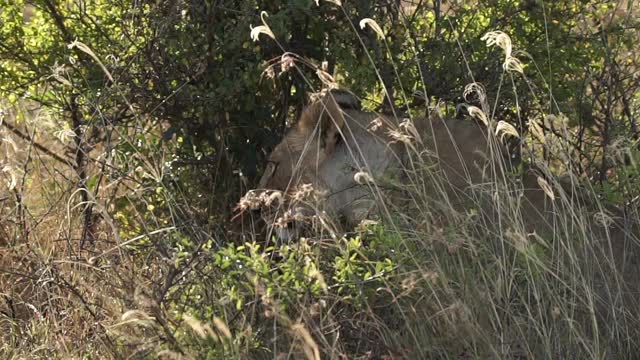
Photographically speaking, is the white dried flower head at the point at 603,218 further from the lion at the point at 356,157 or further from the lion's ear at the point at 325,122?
the lion's ear at the point at 325,122

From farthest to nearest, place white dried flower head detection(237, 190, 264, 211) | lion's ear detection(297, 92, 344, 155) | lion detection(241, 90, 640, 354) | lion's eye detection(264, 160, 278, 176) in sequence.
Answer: lion's eye detection(264, 160, 278, 176), lion's ear detection(297, 92, 344, 155), lion detection(241, 90, 640, 354), white dried flower head detection(237, 190, 264, 211)

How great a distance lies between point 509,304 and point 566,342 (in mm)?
258

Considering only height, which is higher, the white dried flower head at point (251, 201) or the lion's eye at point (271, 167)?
the white dried flower head at point (251, 201)

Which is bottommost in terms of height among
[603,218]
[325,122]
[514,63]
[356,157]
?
[603,218]

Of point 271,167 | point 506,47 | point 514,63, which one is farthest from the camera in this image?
point 271,167

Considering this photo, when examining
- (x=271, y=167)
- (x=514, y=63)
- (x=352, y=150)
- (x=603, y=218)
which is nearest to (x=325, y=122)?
(x=352, y=150)

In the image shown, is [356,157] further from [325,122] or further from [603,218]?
[603,218]

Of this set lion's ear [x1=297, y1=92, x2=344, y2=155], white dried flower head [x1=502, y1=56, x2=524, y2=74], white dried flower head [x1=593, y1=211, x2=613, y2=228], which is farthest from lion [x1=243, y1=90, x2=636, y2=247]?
white dried flower head [x1=502, y1=56, x2=524, y2=74]

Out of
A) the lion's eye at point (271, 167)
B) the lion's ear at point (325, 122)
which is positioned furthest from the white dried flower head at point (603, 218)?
the lion's eye at point (271, 167)

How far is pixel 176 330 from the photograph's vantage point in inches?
158

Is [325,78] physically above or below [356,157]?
above

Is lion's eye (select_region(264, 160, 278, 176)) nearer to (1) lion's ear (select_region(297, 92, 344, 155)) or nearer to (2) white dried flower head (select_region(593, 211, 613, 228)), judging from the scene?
(1) lion's ear (select_region(297, 92, 344, 155))

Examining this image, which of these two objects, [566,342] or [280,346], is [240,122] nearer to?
[280,346]

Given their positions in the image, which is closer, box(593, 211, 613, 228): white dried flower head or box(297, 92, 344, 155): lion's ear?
box(593, 211, 613, 228): white dried flower head
